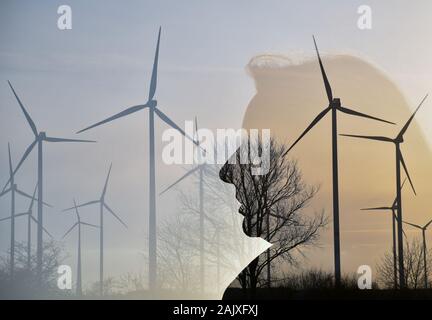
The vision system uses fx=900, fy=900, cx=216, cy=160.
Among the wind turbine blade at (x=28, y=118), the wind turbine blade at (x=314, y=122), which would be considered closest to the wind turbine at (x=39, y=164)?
the wind turbine blade at (x=28, y=118)

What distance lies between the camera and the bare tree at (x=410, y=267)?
1821 centimetres

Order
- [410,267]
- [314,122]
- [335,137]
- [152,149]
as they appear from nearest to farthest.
Result: 1. [152,149]
2. [335,137]
3. [314,122]
4. [410,267]

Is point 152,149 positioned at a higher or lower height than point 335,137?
lower

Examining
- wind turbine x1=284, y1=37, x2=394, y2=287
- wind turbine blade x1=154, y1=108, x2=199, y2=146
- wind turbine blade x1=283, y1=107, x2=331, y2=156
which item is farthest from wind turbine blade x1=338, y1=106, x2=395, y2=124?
wind turbine blade x1=154, y1=108, x2=199, y2=146

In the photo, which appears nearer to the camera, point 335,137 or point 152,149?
point 152,149

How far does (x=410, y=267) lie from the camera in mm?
23953

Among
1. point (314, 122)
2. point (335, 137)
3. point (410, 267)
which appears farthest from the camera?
point (410, 267)

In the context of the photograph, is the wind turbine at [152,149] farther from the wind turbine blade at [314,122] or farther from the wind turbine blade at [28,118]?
the wind turbine blade at [314,122]

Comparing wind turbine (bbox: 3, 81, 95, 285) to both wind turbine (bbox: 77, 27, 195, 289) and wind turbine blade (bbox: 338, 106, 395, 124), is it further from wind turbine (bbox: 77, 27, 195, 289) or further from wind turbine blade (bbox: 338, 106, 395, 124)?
wind turbine blade (bbox: 338, 106, 395, 124)

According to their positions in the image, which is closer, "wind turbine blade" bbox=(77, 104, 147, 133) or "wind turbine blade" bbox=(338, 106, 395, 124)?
"wind turbine blade" bbox=(77, 104, 147, 133)

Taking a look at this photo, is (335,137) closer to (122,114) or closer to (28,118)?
(122,114)

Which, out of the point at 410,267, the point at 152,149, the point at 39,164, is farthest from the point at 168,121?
the point at 410,267

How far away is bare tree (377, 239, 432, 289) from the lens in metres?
18.2

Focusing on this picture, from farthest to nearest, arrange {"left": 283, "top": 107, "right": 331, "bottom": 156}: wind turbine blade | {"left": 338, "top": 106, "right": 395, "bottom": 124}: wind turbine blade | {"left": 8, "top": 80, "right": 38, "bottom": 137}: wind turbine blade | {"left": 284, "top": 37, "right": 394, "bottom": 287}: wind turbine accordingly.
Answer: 1. {"left": 283, "top": 107, "right": 331, "bottom": 156}: wind turbine blade
2. {"left": 338, "top": 106, "right": 395, "bottom": 124}: wind turbine blade
3. {"left": 284, "top": 37, "right": 394, "bottom": 287}: wind turbine
4. {"left": 8, "top": 80, "right": 38, "bottom": 137}: wind turbine blade
